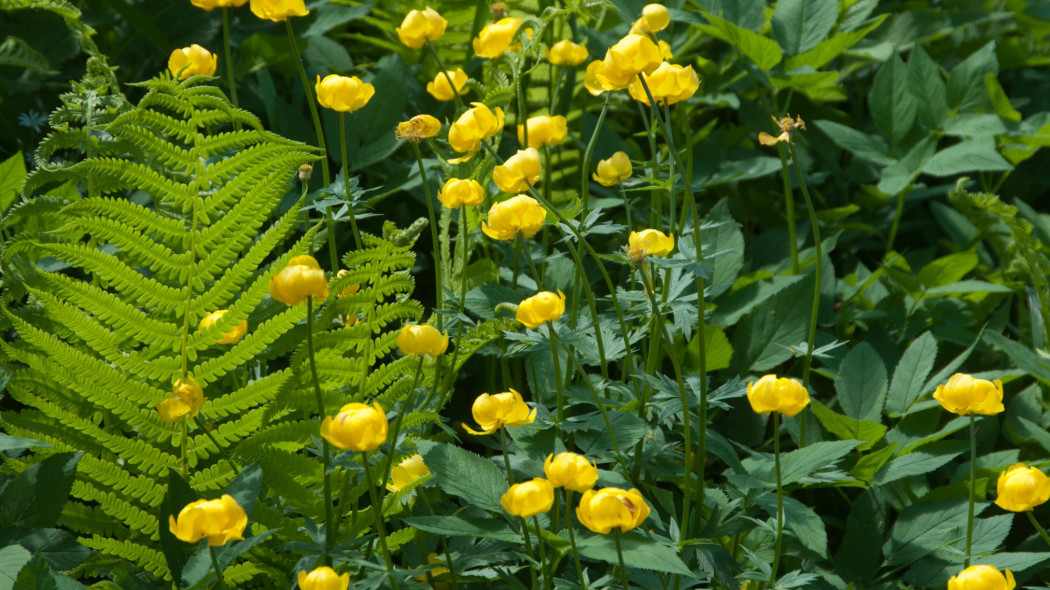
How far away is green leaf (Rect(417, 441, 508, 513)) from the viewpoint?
0.93 metres

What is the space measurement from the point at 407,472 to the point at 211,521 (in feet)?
1.00

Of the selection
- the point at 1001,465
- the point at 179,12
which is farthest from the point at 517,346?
the point at 179,12

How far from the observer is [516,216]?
0.95m

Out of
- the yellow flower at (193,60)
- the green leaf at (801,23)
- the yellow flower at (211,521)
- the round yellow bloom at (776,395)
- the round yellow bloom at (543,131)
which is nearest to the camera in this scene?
the yellow flower at (211,521)

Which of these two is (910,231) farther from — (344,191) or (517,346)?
(344,191)

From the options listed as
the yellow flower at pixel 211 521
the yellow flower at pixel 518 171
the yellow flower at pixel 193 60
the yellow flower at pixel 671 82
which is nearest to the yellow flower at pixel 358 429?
the yellow flower at pixel 211 521

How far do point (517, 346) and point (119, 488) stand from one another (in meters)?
0.47

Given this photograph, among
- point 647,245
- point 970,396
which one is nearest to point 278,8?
point 647,245

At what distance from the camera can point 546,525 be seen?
99 centimetres

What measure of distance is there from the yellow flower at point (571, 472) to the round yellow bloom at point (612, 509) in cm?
2

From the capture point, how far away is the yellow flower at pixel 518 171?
0.97 metres

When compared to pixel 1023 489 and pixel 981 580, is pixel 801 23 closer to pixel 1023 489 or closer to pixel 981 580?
pixel 1023 489

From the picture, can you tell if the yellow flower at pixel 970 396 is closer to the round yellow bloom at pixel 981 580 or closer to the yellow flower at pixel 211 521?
the round yellow bloom at pixel 981 580

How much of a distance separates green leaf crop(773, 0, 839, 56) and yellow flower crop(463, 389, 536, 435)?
0.93 m
